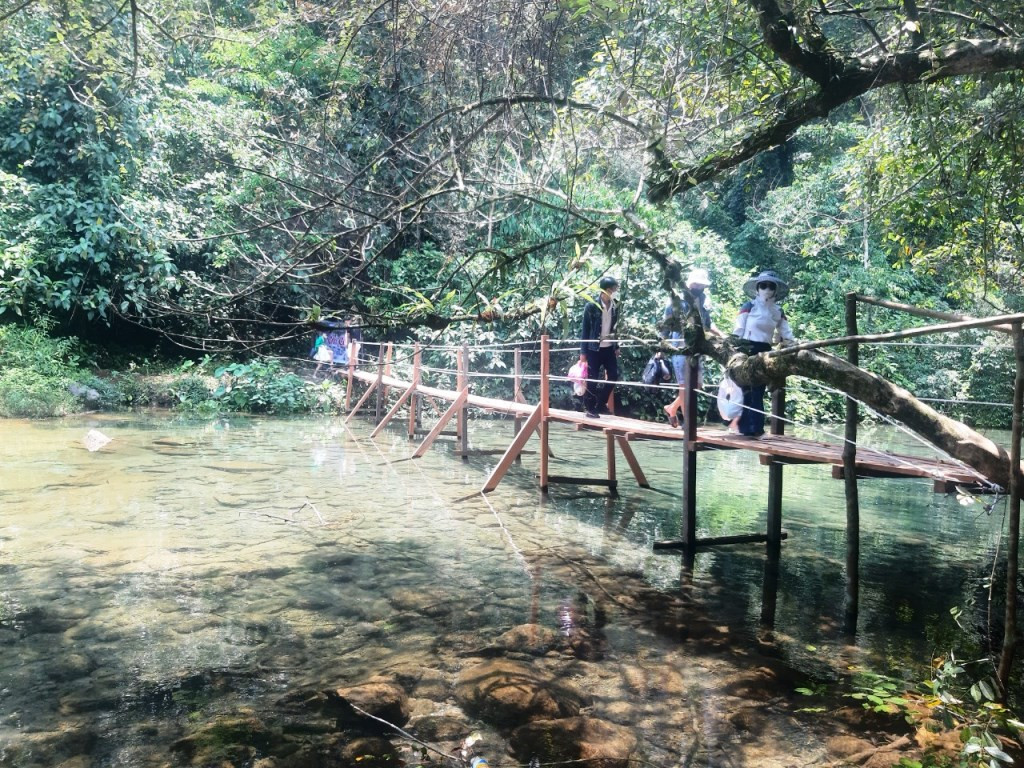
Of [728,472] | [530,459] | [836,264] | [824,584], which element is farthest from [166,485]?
[836,264]

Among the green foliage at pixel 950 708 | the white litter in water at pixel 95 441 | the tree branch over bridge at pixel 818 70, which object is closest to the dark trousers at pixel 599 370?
the tree branch over bridge at pixel 818 70

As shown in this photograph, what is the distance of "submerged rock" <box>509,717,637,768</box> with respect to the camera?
10.3 ft

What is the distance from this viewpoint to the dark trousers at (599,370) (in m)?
8.09

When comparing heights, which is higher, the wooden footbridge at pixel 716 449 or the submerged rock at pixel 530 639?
the wooden footbridge at pixel 716 449

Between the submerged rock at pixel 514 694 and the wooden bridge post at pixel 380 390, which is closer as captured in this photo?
the submerged rock at pixel 514 694

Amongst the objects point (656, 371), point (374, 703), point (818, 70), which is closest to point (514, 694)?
point (374, 703)

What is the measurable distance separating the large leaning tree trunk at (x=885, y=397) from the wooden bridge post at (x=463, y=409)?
17.1ft

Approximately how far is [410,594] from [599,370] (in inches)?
147

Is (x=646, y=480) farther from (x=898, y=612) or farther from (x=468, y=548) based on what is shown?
(x=898, y=612)

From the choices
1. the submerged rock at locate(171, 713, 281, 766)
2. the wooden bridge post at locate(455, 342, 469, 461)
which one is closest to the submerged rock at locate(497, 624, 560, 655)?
the submerged rock at locate(171, 713, 281, 766)

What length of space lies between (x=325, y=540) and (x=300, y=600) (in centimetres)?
140

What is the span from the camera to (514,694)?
11.7 ft

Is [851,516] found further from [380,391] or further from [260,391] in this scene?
[260,391]

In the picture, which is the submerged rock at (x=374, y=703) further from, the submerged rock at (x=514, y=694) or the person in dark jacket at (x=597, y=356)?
the person in dark jacket at (x=597, y=356)
